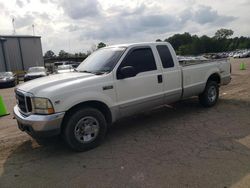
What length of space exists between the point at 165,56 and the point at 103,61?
1.57 metres

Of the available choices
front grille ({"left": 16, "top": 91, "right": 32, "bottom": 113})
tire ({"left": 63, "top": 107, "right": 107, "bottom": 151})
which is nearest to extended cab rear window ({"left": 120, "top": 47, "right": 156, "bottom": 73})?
tire ({"left": 63, "top": 107, "right": 107, "bottom": 151})

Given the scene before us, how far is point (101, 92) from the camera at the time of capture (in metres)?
4.61

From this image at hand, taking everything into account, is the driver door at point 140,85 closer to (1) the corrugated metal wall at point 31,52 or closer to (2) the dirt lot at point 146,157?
(2) the dirt lot at point 146,157

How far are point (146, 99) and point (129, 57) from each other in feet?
3.24

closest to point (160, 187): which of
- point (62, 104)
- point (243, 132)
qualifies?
point (62, 104)

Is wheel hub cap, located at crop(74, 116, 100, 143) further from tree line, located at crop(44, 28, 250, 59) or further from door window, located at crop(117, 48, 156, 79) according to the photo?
tree line, located at crop(44, 28, 250, 59)

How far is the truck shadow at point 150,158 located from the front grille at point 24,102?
86 centimetres

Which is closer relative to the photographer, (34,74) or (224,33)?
(34,74)

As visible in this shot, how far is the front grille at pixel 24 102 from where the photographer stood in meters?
4.30

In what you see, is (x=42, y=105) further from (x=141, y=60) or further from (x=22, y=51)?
(x=22, y=51)

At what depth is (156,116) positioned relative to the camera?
662 cm

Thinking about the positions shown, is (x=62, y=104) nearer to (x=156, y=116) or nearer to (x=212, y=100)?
(x=156, y=116)

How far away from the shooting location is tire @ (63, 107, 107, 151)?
431 cm

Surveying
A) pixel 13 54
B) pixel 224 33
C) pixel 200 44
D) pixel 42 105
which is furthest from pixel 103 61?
pixel 224 33
